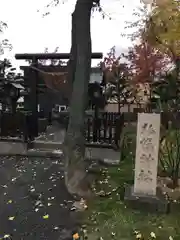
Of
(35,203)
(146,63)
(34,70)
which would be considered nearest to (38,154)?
(35,203)

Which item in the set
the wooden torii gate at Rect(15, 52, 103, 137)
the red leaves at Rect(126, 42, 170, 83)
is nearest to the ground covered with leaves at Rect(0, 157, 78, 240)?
the wooden torii gate at Rect(15, 52, 103, 137)

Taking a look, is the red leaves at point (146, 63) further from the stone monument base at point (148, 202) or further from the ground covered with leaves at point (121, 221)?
the stone monument base at point (148, 202)

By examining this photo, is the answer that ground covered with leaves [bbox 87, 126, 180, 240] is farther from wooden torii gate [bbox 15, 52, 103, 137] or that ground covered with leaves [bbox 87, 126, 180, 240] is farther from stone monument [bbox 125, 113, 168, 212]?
wooden torii gate [bbox 15, 52, 103, 137]

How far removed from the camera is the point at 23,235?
12.4ft

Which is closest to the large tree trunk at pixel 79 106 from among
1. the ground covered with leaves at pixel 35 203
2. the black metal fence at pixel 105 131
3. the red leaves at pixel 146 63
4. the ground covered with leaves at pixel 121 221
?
the ground covered with leaves at pixel 35 203

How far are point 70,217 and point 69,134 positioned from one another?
1.66 m

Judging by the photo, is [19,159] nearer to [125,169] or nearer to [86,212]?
[125,169]

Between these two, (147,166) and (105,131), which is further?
(105,131)

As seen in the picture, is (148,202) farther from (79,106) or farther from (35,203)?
(79,106)

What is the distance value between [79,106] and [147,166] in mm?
Result: 1819

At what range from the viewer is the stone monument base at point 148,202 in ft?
14.8

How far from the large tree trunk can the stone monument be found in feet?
3.51

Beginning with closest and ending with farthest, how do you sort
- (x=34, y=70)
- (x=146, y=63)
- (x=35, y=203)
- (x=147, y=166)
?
(x=147, y=166) < (x=35, y=203) < (x=34, y=70) < (x=146, y=63)

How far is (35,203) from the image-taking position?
4.91 m
